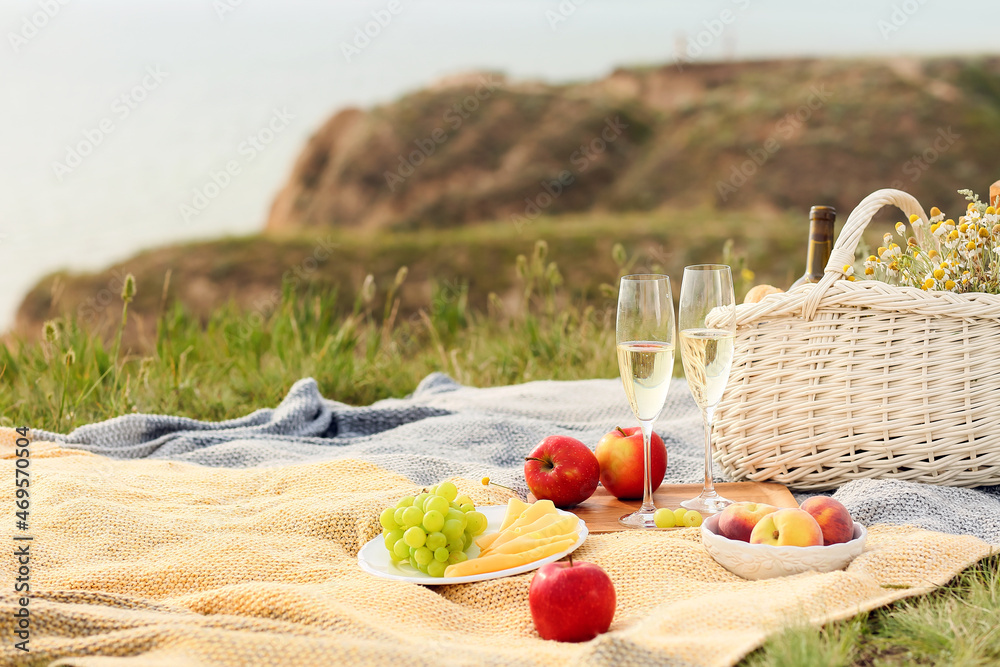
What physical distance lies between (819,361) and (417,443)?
54.1 inches

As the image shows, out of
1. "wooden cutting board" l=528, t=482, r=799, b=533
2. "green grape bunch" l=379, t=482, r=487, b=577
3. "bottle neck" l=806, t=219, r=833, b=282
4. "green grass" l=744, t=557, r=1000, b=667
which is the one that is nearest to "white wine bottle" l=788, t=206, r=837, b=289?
"bottle neck" l=806, t=219, r=833, b=282

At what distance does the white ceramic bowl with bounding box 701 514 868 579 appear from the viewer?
5.49 ft

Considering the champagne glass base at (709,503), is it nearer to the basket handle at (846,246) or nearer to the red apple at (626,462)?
the red apple at (626,462)

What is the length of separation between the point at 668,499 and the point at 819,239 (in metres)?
0.90

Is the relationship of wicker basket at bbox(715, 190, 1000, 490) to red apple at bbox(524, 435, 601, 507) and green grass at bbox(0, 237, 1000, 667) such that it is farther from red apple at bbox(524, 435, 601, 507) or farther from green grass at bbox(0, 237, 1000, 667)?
green grass at bbox(0, 237, 1000, 667)

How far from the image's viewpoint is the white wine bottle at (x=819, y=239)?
2482 millimetres

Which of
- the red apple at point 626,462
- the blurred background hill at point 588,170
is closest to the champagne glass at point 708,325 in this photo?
the red apple at point 626,462

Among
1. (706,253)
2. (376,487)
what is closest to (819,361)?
(376,487)

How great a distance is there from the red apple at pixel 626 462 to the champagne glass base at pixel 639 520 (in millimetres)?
157

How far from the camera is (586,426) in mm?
3174

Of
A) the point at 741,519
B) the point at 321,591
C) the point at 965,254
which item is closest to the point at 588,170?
the point at 965,254

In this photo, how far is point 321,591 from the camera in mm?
1649

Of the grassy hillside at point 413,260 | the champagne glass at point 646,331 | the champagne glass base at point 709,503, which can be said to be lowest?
the grassy hillside at point 413,260

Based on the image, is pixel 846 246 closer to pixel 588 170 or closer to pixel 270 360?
pixel 270 360
